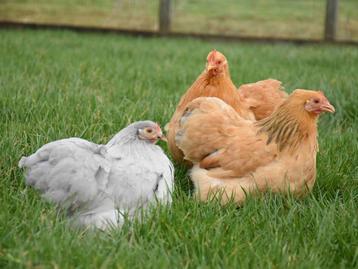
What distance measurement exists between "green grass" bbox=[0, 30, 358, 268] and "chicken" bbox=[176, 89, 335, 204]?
0.12m

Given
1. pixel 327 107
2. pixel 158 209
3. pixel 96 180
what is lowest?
pixel 158 209

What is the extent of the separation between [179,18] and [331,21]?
281 cm

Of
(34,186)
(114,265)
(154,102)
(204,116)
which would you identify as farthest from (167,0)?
(114,265)

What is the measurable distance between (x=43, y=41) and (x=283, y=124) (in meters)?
5.44

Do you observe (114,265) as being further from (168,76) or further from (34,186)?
(168,76)

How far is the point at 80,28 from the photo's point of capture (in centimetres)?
952

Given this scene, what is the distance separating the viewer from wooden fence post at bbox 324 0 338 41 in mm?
9281

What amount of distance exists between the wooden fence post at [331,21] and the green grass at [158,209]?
2893mm

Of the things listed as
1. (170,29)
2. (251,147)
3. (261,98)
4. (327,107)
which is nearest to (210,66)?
(261,98)

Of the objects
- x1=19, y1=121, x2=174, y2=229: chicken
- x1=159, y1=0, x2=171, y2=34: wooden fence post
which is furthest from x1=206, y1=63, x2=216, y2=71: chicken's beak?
x1=159, y1=0, x2=171, y2=34: wooden fence post

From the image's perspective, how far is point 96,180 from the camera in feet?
8.00

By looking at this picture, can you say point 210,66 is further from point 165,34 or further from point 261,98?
point 165,34

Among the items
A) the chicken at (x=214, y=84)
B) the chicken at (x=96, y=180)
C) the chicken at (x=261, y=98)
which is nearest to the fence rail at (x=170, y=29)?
the chicken at (x=261, y=98)

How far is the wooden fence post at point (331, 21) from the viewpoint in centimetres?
928
